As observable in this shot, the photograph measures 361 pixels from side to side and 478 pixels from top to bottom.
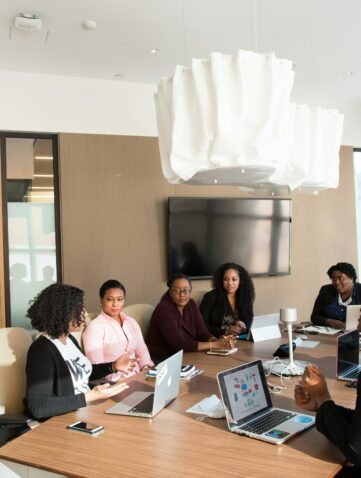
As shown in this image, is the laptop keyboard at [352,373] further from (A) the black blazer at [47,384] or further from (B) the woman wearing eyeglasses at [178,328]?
(A) the black blazer at [47,384]

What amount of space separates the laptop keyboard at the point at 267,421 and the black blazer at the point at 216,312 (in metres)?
1.97

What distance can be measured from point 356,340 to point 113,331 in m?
1.49

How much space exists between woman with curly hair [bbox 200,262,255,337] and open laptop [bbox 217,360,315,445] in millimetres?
1949

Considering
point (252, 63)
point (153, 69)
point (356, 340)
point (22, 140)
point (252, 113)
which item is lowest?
point (356, 340)

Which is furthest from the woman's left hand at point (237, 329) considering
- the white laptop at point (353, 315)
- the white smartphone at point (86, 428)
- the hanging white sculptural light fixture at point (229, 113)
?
the hanging white sculptural light fixture at point (229, 113)

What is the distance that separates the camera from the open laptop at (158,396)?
2.13 meters

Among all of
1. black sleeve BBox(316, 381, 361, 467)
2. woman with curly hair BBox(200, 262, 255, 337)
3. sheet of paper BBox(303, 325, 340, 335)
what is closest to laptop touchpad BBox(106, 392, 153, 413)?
black sleeve BBox(316, 381, 361, 467)

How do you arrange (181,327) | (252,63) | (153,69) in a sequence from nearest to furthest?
(252,63) → (181,327) → (153,69)

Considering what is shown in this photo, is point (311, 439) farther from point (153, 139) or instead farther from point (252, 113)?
point (153, 139)

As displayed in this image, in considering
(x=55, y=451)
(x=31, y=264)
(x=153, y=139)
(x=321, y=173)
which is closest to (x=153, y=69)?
(x=153, y=139)

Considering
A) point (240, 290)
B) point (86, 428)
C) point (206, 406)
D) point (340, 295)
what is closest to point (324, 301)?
point (340, 295)

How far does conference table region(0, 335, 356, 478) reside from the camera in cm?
167

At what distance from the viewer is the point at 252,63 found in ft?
5.95

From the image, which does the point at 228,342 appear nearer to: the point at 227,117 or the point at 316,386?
the point at 316,386
